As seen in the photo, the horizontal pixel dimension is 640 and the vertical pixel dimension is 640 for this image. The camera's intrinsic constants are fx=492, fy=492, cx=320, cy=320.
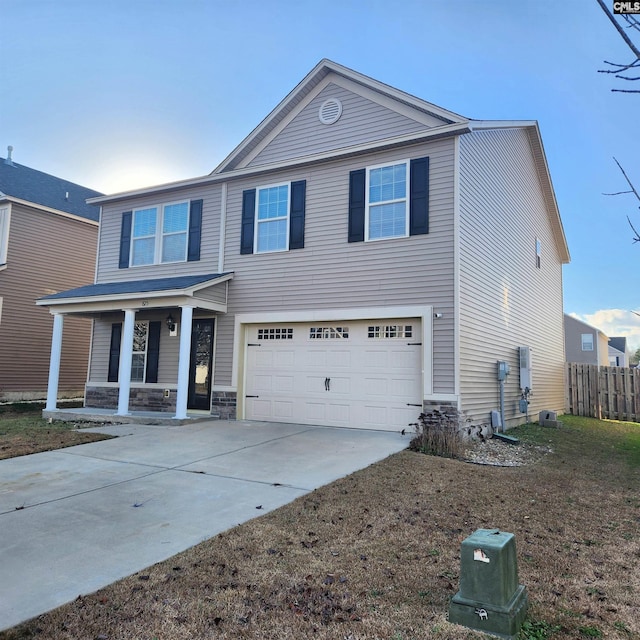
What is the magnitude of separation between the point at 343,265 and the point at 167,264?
4.97 m

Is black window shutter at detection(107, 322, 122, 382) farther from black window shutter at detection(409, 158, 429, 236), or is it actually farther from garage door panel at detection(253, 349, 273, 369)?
black window shutter at detection(409, 158, 429, 236)

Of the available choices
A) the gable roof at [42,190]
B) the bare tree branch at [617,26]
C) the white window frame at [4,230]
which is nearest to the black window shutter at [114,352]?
the white window frame at [4,230]

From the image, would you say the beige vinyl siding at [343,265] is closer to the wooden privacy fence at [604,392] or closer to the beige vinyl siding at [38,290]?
the beige vinyl siding at [38,290]

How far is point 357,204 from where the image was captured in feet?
33.4

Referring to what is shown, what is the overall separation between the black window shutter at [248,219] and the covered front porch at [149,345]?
2.76ft

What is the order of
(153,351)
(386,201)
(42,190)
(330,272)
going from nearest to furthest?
1. (386,201)
2. (330,272)
3. (153,351)
4. (42,190)

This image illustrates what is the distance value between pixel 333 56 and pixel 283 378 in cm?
724

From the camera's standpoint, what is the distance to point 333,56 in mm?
10938

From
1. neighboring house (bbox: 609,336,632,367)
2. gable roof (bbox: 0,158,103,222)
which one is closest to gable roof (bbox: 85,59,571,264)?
gable roof (bbox: 0,158,103,222)

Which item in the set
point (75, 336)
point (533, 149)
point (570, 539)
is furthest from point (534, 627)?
point (75, 336)

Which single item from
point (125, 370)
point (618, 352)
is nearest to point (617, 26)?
point (125, 370)

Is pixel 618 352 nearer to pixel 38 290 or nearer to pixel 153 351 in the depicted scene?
pixel 153 351

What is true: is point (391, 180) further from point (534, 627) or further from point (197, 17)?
point (534, 627)

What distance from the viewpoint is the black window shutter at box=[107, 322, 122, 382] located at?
516 inches
